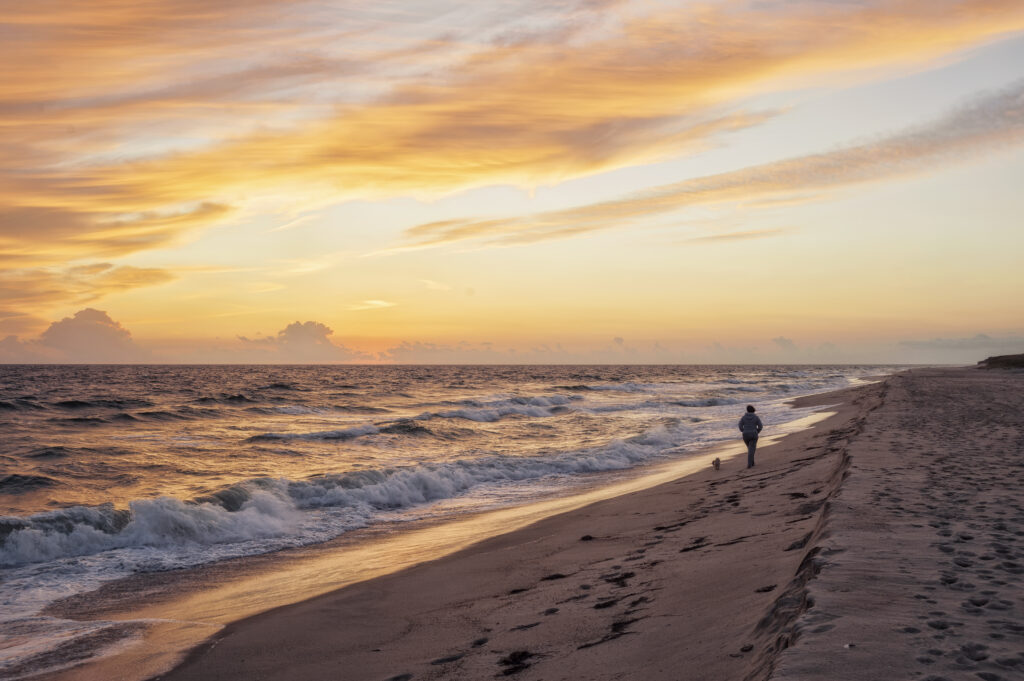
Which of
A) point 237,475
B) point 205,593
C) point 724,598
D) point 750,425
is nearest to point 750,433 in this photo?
point 750,425

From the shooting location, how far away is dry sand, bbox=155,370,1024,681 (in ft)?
13.4

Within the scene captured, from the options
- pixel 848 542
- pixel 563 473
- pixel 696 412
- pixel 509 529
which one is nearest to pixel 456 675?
pixel 848 542

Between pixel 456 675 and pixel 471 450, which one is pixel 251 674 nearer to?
pixel 456 675

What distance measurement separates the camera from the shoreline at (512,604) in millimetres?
5863

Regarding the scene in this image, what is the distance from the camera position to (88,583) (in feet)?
33.2

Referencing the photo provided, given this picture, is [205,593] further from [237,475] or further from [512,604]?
[237,475]

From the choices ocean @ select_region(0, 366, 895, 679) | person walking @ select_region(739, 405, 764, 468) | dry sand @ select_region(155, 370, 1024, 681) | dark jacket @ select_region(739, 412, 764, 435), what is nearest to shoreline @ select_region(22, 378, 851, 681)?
ocean @ select_region(0, 366, 895, 679)

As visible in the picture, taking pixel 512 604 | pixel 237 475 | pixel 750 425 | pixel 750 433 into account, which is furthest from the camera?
pixel 237 475

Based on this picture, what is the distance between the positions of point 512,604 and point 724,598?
100 inches

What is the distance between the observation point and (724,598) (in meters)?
5.91

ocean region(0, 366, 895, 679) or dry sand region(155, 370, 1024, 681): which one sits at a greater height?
dry sand region(155, 370, 1024, 681)

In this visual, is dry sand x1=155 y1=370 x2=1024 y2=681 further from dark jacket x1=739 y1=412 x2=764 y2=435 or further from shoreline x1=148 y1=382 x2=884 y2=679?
dark jacket x1=739 y1=412 x2=764 y2=435

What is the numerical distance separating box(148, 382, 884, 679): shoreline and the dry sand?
0.10ft

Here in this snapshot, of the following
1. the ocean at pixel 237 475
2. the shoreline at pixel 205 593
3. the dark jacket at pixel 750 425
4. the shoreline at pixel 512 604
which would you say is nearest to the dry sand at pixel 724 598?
the shoreline at pixel 512 604
